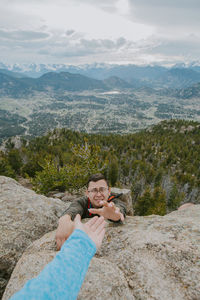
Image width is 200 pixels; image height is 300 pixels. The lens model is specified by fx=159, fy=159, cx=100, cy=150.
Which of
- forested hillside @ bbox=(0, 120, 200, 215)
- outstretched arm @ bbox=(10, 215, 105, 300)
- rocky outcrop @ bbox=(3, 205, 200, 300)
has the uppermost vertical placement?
outstretched arm @ bbox=(10, 215, 105, 300)

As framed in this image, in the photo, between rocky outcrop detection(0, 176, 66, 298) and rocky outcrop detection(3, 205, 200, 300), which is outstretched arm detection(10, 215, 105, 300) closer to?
rocky outcrop detection(3, 205, 200, 300)

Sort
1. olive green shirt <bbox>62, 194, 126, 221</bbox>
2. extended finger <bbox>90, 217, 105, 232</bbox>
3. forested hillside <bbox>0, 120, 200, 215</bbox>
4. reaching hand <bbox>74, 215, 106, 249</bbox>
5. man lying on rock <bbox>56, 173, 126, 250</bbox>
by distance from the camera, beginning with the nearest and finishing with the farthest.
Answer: reaching hand <bbox>74, 215, 106, 249</bbox> → extended finger <bbox>90, 217, 105, 232</bbox> → man lying on rock <bbox>56, 173, 126, 250</bbox> → olive green shirt <bbox>62, 194, 126, 221</bbox> → forested hillside <bbox>0, 120, 200, 215</bbox>

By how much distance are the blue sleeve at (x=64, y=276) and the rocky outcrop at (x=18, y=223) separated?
6105mm

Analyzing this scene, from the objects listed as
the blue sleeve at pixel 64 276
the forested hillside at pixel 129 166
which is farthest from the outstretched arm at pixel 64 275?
the forested hillside at pixel 129 166

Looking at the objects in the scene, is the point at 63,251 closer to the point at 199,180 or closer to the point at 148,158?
the point at 199,180

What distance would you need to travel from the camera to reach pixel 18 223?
8.71m

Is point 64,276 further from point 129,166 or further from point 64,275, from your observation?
point 129,166

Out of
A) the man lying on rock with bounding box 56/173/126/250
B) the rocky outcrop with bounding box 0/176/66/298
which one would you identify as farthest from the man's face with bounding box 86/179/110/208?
the rocky outcrop with bounding box 0/176/66/298

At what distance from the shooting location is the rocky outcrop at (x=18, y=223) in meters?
7.23

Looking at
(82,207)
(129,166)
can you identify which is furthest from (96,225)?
(129,166)

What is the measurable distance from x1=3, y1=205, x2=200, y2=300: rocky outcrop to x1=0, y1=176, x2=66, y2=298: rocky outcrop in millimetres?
1356

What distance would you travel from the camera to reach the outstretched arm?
2.22 metres

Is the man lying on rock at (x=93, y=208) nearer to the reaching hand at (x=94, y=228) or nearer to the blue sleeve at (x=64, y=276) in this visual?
the reaching hand at (x=94, y=228)

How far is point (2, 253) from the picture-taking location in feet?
23.6
